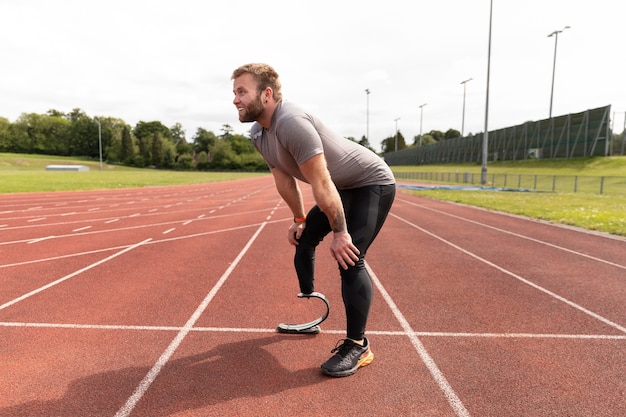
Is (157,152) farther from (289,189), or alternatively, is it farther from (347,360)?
(347,360)

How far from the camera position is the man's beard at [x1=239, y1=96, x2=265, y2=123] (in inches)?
98.2

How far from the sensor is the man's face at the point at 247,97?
249 centimetres

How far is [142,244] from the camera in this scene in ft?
24.4

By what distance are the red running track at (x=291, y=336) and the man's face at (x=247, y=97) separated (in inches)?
73.2

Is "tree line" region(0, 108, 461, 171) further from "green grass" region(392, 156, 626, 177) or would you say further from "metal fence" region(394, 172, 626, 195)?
"metal fence" region(394, 172, 626, 195)

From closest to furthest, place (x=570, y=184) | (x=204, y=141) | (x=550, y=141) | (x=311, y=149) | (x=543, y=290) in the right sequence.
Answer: (x=311, y=149) < (x=543, y=290) < (x=570, y=184) < (x=550, y=141) < (x=204, y=141)

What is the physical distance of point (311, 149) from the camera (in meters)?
2.32

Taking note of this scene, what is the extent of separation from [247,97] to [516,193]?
22907 millimetres

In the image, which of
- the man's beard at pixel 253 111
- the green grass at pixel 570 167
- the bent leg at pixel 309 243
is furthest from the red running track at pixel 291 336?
the green grass at pixel 570 167

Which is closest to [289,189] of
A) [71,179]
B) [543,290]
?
[543,290]

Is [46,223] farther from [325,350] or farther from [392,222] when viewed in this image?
[325,350]

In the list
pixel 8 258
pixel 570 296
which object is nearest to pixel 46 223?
pixel 8 258

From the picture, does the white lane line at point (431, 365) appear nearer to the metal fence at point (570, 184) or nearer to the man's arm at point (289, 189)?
the man's arm at point (289, 189)

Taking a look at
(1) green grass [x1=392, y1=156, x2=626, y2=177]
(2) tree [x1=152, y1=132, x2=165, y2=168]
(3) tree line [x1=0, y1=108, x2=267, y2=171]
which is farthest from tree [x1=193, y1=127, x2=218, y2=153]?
(1) green grass [x1=392, y1=156, x2=626, y2=177]
